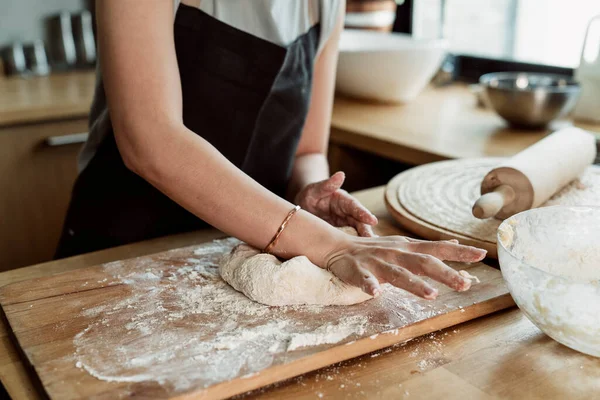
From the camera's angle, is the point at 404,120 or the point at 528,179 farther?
the point at 404,120

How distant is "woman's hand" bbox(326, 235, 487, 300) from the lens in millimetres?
716

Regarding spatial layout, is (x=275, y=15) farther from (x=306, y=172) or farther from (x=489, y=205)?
(x=489, y=205)

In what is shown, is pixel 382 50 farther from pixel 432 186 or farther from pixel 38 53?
pixel 38 53

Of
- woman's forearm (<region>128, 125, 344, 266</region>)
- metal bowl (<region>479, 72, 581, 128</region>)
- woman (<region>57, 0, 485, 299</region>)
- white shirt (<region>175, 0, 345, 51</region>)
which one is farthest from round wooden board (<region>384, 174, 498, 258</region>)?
metal bowl (<region>479, 72, 581, 128</region>)

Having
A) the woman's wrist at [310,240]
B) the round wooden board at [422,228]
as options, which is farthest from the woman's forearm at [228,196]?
the round wooden board at [422,228]

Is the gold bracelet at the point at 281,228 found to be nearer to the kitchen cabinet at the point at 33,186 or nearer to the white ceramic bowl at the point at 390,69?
the white ceramic bowl at the point at 390,69

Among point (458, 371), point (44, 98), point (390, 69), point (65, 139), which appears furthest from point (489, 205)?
point (44, 98)

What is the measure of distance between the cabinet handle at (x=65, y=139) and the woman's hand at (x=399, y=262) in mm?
1331

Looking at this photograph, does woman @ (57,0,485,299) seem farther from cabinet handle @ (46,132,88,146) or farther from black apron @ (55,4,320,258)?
cabinet handle @ (46,132,88,146)

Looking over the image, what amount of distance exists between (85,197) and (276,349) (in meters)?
0.70

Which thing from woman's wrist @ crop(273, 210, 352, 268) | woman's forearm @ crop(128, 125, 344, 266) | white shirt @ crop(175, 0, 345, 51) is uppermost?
white shirt @ crop(175, 0, 345, 51)

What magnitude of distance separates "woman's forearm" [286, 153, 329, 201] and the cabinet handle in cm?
89

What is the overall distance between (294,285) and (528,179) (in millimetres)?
429

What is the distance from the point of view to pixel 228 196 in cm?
84
